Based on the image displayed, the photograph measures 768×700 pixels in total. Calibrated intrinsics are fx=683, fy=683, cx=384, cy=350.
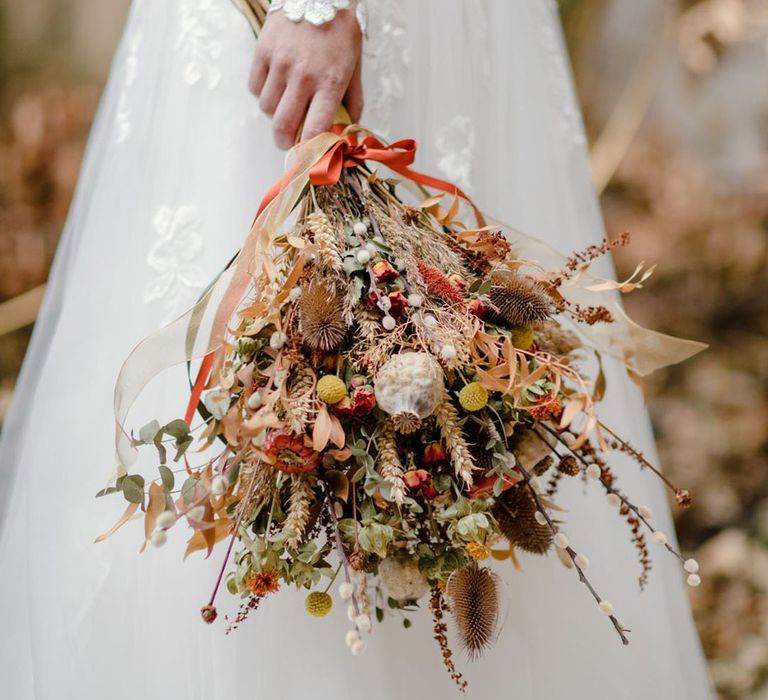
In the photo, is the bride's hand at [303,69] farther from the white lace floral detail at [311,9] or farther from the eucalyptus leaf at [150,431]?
the eucalyptus leaf at [150,431]

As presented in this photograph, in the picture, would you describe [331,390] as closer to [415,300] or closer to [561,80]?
[415,300]

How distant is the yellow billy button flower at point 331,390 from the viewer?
15.6 inches

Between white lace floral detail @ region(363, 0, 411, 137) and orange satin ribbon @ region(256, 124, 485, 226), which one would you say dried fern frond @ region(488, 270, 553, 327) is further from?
white lace floral detail @ region(363, 0, 411, 137)

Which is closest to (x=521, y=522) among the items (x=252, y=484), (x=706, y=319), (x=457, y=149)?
(x=252, y=484)

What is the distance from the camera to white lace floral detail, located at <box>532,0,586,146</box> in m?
0.79

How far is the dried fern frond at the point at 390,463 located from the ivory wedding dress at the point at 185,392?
175 mm

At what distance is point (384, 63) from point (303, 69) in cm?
17

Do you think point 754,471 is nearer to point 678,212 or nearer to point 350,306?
point 678,212

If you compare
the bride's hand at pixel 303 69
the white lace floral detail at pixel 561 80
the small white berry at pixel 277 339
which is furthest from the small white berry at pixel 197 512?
the white lace floral detail at pixel 561 80

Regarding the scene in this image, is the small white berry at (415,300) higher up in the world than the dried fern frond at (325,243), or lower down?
lower down

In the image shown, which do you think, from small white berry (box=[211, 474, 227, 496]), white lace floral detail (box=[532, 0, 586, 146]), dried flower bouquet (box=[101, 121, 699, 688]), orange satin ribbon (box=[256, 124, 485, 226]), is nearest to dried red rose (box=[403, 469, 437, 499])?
dried flower bouquet (box=[101, 121, 699, 688])

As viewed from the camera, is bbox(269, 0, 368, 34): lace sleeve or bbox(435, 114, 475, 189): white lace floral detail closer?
bbox(269, 0, 368, 34): lace sleeve

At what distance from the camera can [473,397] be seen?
0.41 meters

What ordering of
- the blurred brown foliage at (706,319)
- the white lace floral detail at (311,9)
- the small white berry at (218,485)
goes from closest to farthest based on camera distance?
the small white berry at (218,485)
the white lace floral detail at (311,9)
the blurred brown foliage at (706,319)
